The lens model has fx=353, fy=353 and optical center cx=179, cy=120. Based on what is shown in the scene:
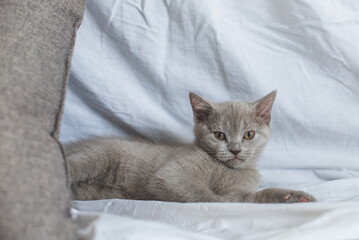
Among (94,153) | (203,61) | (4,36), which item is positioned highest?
(4,36)

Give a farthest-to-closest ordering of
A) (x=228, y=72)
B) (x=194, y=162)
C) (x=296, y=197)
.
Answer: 1. (x=228, y=72)
2. (x=194, y=162)
3. (x=296, y=197)

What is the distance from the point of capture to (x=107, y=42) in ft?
4.91

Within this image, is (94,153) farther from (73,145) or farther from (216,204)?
(216,204)

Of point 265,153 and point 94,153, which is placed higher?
point 94,153

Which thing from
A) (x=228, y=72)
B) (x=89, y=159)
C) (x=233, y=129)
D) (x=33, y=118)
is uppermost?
(x=33, y=118)

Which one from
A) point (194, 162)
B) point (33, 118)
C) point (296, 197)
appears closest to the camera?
point (33, 118)

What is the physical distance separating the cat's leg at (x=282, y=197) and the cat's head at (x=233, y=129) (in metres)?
0.18

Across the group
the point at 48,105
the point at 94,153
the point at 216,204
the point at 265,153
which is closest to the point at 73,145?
the point at 94,153

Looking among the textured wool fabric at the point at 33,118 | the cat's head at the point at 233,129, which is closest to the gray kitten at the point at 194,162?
the cat's head at the point at 233,129

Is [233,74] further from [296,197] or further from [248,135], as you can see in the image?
[296,197]

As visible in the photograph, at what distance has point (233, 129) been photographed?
1355mm

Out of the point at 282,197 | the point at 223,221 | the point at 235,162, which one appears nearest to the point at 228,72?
the point at 235,162

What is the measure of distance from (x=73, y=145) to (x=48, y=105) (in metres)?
0.59

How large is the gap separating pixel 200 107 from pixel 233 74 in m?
0.25
